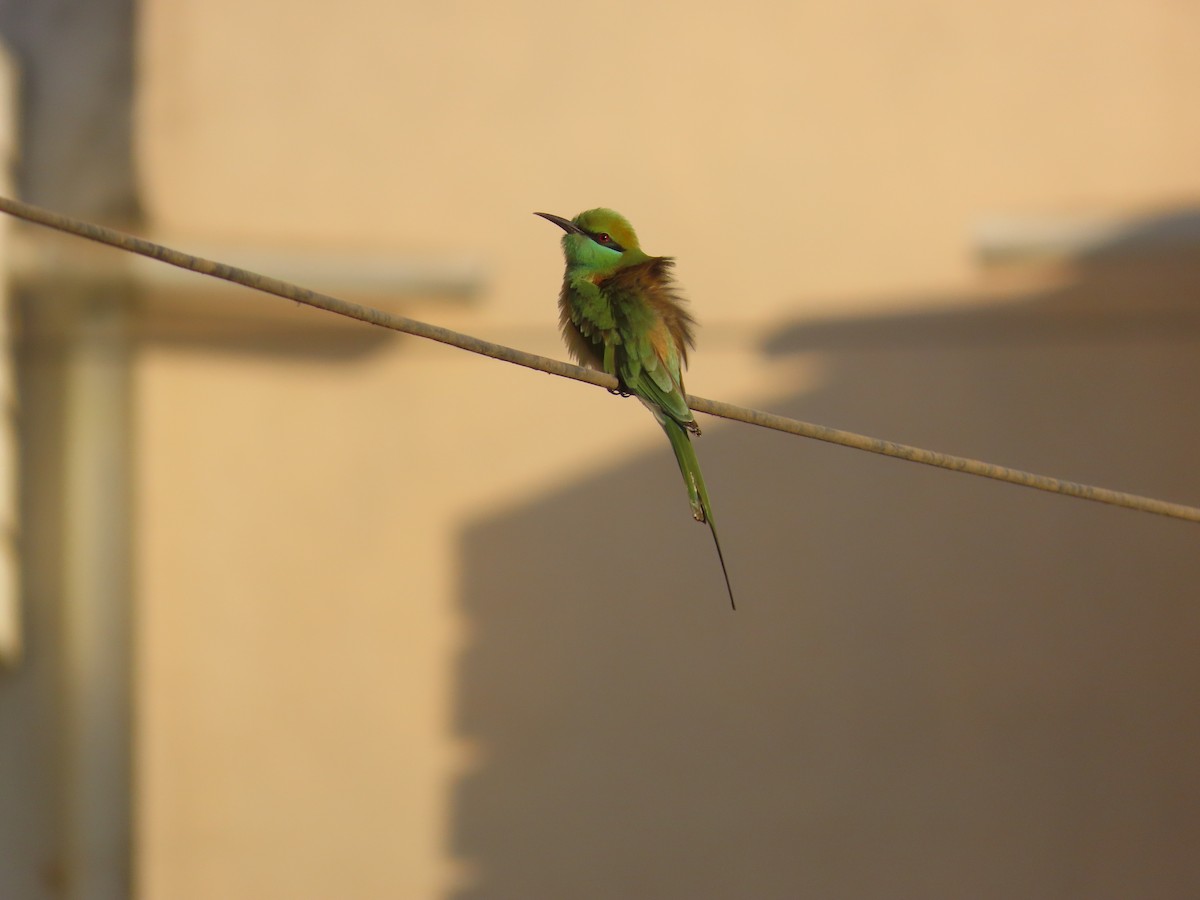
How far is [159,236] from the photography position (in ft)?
14.4

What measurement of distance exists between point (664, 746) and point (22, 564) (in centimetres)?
Answer: 200

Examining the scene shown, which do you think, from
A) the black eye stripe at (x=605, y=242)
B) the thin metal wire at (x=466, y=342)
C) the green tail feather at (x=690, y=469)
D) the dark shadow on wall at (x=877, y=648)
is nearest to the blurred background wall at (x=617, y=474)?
the dark shadow on wall at (x=877, y=648)

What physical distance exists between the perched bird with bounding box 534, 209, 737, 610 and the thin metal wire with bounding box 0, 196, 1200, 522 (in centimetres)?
9

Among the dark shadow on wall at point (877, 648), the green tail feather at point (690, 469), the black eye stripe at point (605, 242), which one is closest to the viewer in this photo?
the green tail feather at point (690, 469)

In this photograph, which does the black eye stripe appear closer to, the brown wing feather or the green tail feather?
the brown wing feather

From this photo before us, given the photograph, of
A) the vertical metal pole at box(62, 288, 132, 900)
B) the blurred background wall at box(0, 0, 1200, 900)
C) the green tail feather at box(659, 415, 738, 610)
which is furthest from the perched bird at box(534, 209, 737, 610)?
the vertical metal pole at box(62, 288, 132, 900)

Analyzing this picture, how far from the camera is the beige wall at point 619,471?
430 cm

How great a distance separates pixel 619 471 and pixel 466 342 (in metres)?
2.56

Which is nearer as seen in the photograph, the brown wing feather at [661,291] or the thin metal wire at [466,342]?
the thin metal wire at [466,342]

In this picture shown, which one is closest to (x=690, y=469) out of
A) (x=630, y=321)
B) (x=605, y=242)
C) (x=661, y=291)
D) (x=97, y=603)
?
(x=630, y=321)

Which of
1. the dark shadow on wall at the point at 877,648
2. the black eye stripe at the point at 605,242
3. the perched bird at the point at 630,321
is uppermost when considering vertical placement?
the black eye stripe at the point at 605,242

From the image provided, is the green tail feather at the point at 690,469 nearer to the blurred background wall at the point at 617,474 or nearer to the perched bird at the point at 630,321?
the perched bird at the point at 630,321

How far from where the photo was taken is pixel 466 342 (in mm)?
1902

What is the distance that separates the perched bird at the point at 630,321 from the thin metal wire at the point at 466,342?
9 centimetres
